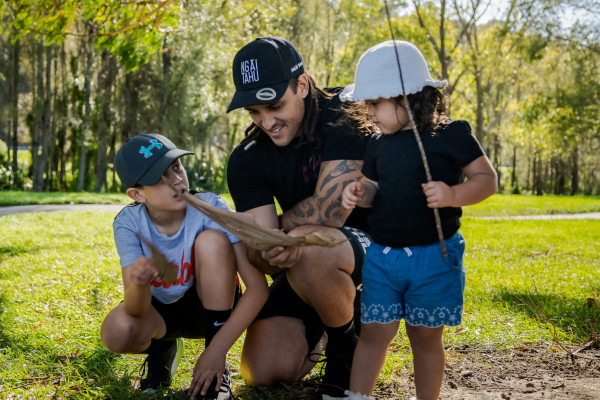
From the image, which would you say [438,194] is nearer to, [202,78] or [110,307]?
[110,307]

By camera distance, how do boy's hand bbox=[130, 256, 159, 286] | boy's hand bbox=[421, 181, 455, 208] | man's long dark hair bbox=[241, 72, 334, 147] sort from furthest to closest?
man's long dark hair bbox=[241, 72, 334, 147], boy's hand bbox=[130, 256, 159, 286], boy's hand bbox=[421, 181, 455, 208]

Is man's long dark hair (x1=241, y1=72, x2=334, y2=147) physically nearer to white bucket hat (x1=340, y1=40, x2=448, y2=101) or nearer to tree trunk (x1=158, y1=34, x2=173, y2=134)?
white bucket hat (x1=340, y1=40, x2=448, y2=101)

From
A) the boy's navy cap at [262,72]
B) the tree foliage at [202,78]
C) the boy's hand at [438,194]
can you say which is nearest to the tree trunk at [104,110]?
the tree foliage at [202,78]

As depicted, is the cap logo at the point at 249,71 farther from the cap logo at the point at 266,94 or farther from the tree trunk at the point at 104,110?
the tree trunk at the point at 104,110

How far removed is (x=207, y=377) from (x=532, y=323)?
206 centimetres

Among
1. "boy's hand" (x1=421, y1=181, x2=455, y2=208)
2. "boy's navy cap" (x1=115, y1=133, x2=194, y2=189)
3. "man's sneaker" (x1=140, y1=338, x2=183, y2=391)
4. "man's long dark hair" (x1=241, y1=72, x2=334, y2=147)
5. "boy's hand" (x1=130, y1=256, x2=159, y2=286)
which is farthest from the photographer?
"man's long dark hair" (x1=241, y1=72, x2=334, y2=147)

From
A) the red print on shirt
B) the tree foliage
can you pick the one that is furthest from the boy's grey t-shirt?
the tree foliage

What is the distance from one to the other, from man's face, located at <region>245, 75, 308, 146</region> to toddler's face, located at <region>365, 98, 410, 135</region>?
0.59 metres

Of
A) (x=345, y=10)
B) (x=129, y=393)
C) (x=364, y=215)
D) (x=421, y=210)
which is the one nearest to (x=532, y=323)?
(x=364, y=215)

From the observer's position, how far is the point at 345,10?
2716cm

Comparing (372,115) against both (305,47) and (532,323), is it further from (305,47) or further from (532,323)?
(305,47)

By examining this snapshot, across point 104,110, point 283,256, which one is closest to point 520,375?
point 283,256

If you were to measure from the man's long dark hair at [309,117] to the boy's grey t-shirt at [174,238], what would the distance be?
527mm

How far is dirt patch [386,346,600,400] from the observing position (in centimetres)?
262
